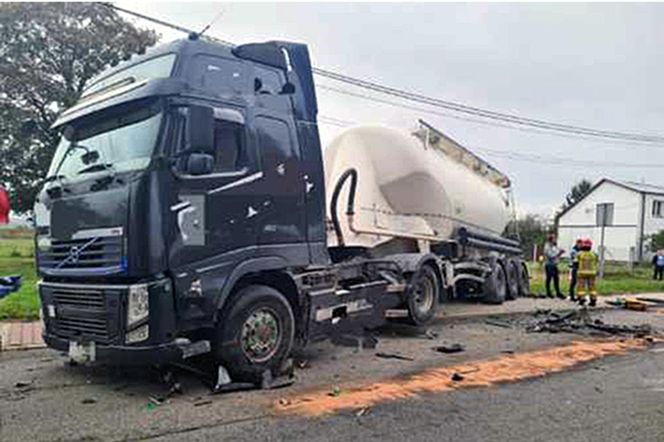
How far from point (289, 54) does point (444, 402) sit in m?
4.10

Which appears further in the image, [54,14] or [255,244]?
[54,14]

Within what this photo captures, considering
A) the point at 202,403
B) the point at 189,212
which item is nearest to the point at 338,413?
the point at 202,403

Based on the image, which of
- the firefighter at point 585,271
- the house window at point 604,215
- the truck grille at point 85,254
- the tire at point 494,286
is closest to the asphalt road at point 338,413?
the truck grille at point 85,254

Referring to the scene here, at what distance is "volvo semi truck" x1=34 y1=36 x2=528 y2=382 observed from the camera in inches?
235

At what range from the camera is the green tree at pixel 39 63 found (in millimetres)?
23703

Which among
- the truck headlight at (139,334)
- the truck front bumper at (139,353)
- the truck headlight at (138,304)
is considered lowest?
the truck front bumper at (139,353)

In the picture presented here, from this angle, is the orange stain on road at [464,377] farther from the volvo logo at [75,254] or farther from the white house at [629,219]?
the white house at [629,219]

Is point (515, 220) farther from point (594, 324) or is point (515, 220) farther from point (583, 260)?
point (594, 324)

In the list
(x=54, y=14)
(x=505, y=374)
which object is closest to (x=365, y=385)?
(x=505, y=374)

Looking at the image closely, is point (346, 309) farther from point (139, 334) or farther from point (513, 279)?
point (513, 279)

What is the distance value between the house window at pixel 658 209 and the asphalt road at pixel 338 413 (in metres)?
44.8

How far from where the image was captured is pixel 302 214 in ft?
24.7

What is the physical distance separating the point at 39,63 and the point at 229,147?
816 inches

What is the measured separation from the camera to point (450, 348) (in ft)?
29.9
